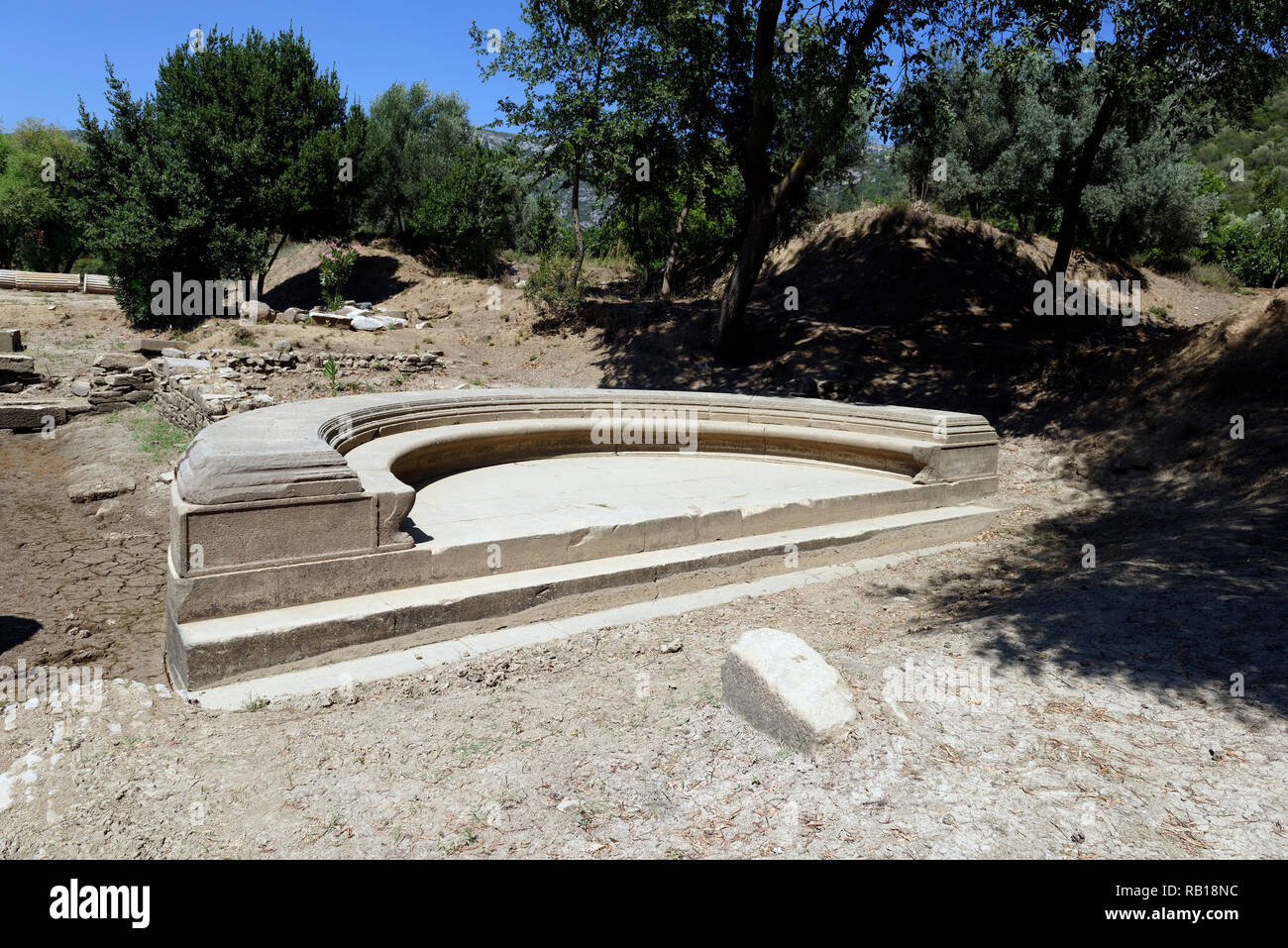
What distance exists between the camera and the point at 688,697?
3340 millimetres

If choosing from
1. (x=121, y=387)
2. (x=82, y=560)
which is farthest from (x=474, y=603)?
(x=121, y=387)

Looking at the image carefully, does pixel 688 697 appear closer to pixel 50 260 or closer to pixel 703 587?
pixel 703 587

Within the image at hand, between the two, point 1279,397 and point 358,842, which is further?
point 1279,397

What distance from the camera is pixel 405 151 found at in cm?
2950

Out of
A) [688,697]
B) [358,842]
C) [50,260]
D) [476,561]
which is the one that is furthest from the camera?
[50,260]

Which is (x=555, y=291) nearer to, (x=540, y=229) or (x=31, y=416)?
(x=540, y=229)

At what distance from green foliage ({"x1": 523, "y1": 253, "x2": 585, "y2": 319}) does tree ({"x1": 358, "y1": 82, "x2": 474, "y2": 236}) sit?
1155 centimetres

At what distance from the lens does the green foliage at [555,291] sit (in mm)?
18344

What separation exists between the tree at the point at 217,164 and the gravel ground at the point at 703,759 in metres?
21.7

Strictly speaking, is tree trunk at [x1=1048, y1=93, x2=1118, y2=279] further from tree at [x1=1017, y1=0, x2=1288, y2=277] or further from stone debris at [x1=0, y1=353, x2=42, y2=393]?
stone debris at [x1=0, y1=353, x2=42, y2=393]
